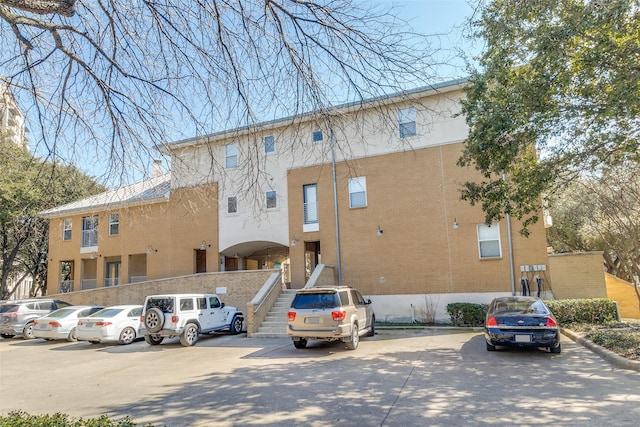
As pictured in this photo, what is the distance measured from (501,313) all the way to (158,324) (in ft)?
34.4

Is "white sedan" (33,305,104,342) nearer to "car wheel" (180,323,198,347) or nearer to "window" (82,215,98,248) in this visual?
"car wheel" (180,323,198,347)

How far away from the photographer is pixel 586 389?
717cm

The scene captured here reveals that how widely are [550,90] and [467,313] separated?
899 cm

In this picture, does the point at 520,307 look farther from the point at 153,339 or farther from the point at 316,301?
the point at 153,339

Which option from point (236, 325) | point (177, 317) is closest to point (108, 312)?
point (177, 317)

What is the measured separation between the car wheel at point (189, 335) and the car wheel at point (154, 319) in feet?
2.70

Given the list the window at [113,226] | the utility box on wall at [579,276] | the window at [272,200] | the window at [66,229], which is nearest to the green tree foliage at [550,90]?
the utility box on wall at [579,276]

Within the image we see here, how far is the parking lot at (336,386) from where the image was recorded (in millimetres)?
6105

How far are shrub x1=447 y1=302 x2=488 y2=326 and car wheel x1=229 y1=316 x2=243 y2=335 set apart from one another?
8.36 metres

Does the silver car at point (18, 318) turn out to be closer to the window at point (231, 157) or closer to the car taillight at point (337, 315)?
the window at point (231, 157)

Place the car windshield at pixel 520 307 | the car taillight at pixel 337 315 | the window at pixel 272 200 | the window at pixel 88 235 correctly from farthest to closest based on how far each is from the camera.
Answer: the window at pixel 88 235, the window at pixel 272 200, the car taillight at pixel 337 315, the car windshield at pixel 520 307

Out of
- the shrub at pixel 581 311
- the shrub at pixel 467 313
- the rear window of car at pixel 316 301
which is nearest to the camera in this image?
the rear window of car at pixel 316 301

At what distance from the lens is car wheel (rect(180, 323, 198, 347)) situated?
14224 millimetres

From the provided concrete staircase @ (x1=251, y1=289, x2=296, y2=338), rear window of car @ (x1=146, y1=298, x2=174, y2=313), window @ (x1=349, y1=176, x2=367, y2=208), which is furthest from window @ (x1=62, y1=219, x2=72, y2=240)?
window @ (x1=349, y1=176, x2=367, y2=208)
